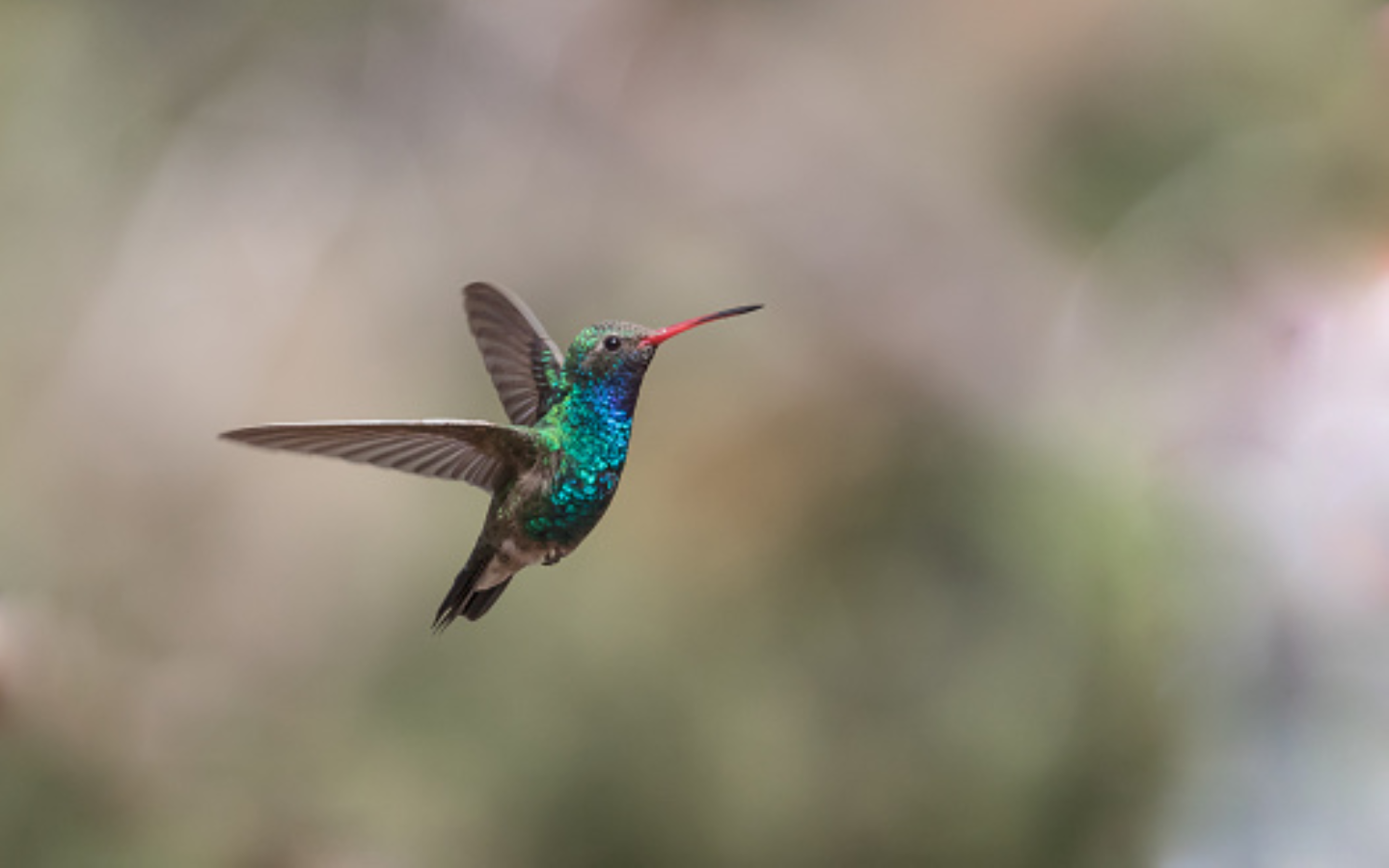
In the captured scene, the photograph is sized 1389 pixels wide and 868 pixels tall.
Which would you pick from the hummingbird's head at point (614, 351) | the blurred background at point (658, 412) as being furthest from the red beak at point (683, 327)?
the blurred background at point (658, 412)

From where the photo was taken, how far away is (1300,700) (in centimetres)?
97

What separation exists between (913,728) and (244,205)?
2.40 ft

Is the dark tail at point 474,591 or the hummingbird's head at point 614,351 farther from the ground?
the hummingbird's head at point 614,351

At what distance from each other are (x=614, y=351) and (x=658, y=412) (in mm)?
904

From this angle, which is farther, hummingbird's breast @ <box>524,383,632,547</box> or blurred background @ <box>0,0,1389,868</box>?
blurred background @ <box>0,0,1389,868</box>

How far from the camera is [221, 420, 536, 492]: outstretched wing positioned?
0.25 m

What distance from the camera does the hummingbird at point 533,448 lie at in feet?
0.95

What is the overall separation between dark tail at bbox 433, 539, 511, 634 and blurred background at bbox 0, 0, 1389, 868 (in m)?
0.82

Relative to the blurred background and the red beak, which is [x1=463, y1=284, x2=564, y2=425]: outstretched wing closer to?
the red beak

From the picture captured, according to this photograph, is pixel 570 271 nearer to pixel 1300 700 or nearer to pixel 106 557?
pixel 106 557

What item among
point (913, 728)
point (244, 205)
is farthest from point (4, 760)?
point (913, 728)

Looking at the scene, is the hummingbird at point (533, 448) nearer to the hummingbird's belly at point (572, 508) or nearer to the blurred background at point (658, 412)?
the hummingbird's belly at point (572, 508)

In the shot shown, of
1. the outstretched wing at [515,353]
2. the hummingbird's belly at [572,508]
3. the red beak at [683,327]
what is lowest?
the hummingbird's belly at [572,508]

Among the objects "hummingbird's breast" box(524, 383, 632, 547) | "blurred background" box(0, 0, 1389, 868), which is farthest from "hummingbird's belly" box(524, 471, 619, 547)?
"blurred background" box(0, 0, 1389, 868)
